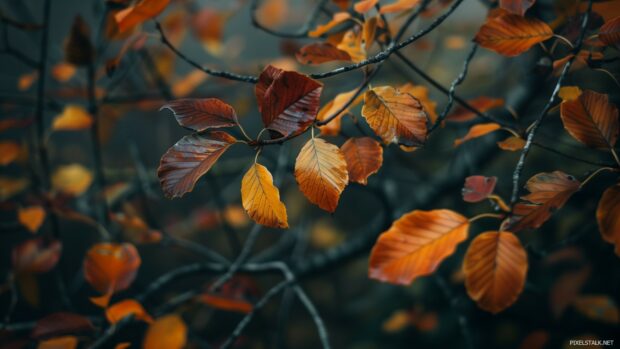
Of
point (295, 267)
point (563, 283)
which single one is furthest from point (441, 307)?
point (295, 267)

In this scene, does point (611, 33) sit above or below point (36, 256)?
above

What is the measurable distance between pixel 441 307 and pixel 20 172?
2.32 metres

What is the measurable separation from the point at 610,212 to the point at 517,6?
0.32 metres

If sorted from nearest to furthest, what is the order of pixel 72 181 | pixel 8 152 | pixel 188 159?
pixel 188 159, pixel 8 152, pixel 72 181

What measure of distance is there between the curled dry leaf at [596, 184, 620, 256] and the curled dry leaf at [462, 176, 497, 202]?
12 centimetres

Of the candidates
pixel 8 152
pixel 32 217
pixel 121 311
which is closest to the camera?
pixel 121 311

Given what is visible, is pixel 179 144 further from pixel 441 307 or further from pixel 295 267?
pixel 441 307

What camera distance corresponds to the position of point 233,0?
1599 millimetres

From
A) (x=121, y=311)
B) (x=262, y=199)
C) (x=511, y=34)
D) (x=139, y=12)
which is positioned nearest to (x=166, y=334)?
(x=121, y=311)

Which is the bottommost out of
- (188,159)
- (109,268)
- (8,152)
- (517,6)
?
(109,268)

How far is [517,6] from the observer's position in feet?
1.69

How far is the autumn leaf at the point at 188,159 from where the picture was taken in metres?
0.40

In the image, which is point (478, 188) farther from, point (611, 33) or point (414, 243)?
point (611, 33)

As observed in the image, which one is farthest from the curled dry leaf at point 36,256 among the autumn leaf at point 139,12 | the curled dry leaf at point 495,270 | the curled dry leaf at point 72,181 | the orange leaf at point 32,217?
the curled dry leaf at point 495,270
